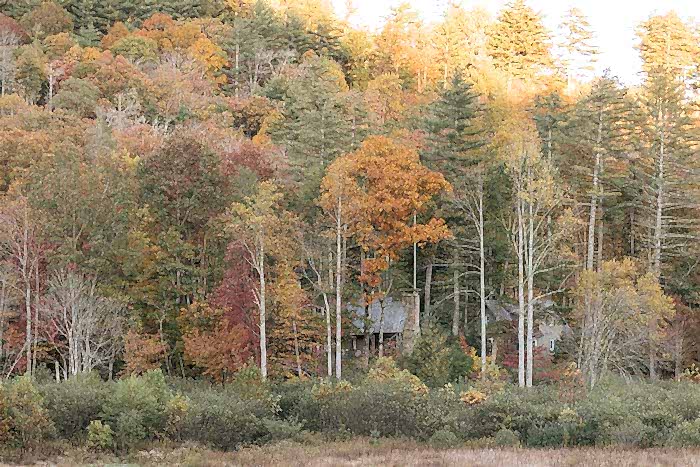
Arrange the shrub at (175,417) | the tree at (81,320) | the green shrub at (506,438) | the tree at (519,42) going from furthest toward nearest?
the tree at (519,42) → the tree at (81,320) → the shrub at (175,417) → the green shrub at (506,438)

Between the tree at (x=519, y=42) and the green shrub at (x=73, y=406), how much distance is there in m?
57.2

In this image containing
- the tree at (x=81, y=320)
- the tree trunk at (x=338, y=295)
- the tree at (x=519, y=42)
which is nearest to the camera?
the tree at (x=81, y=320)

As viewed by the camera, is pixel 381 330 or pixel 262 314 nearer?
pixel 262 314

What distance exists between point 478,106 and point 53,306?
21.2m

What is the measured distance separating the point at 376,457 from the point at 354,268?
51.9ft

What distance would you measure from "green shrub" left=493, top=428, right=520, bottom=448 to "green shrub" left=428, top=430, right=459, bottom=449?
3.36 feet

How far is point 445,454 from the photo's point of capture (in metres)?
18.5

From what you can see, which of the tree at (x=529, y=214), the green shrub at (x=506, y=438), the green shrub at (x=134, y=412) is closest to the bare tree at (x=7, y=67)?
the tree at (x=529, y=214)

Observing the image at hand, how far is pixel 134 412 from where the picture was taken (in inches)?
784

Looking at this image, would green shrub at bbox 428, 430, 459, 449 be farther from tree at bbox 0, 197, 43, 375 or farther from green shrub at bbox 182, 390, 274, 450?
tree at bbox 0, 197, 43, 375

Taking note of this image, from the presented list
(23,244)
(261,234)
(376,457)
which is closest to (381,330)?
(261,234)

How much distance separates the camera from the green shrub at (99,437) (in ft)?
63.3

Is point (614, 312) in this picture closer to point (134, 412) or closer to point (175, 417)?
point (175, 417)

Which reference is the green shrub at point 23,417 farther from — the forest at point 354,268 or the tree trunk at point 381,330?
the tree trunk at point 381,330
